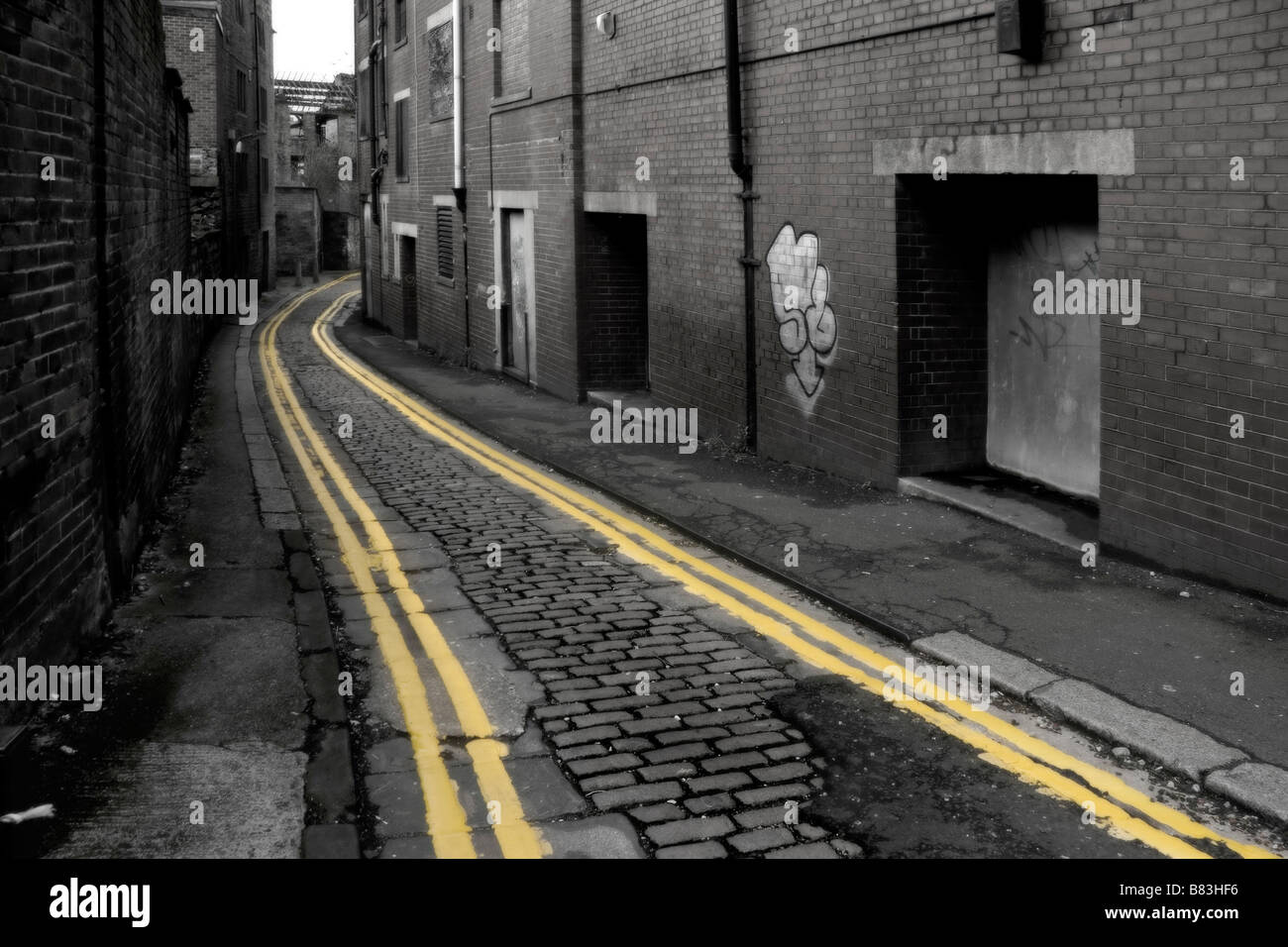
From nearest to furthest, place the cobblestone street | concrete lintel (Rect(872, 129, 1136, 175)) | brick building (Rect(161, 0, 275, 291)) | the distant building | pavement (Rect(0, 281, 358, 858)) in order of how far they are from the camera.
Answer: pavement (Rect(0, 281, 358, 858)) → the cobblestone street → concrete lintel (Rect(872, 129, 1136, 175)) → brick building (Rect(161, 0, 275, 291)) → the distant building

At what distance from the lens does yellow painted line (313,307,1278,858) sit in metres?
5.05

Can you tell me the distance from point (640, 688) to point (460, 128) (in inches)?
677

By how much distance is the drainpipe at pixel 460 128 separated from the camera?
71.7 ft

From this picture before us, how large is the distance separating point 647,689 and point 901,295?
5026 millimetres

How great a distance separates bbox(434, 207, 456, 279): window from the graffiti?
1248cm

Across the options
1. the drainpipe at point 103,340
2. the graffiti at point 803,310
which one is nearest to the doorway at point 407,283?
the graffiti at point 803,310

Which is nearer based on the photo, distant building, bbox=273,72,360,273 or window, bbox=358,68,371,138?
window, bbox=358,68,371,138

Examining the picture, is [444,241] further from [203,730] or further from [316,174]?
[316,174]

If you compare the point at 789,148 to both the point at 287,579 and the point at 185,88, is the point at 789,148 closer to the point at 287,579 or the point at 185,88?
the point at 287,579

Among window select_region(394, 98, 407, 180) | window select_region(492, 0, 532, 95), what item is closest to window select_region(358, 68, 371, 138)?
window select_region(394, 98, 407, 180)

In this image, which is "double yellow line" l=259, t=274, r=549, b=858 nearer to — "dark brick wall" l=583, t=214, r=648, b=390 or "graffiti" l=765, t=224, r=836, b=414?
"graffiti" l=765, t=224, r=836, b=414

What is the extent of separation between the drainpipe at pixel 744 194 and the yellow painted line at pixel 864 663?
2.20 meters

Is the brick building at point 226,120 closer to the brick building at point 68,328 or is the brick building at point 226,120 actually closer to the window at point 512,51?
the window at point 512,51

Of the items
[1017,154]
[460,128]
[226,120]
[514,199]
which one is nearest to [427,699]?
[1017,154]
